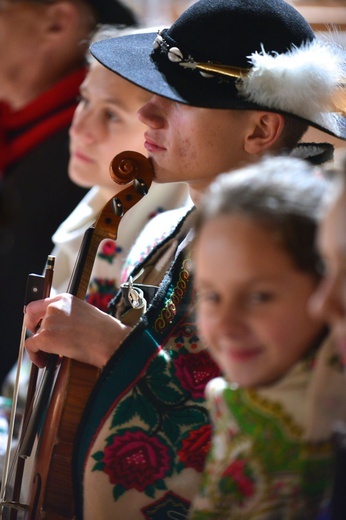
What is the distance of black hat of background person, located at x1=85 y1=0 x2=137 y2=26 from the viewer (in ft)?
7.34

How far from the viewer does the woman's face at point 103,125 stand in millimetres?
1698

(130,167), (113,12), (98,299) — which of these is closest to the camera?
(130,167)

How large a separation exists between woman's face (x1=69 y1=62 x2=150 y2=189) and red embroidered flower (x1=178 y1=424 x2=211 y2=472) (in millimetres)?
728

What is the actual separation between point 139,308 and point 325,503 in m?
0.56

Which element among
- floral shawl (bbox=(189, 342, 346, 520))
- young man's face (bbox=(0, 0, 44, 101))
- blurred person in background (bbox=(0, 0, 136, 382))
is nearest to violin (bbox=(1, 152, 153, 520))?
floral shawl (bbox=(189, 342, 346, 520))

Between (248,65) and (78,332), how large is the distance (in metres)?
0.42

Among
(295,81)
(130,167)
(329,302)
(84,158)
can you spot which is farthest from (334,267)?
(84,158)

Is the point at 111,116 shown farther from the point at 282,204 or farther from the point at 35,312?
the point at 282,204

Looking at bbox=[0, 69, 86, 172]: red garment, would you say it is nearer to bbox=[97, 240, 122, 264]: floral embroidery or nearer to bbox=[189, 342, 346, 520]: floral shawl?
bbox=[97, 240, 122, 264]: floral embroidery

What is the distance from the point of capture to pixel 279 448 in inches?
30.5

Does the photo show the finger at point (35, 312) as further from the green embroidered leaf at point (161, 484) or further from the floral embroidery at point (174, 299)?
the green embroidered leaf at point (161, 484)

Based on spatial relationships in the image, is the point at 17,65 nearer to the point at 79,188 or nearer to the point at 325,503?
the point at 79,188

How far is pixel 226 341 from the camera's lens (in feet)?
2.46

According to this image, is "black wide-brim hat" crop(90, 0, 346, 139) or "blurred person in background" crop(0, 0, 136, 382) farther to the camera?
"blurred person in background" crop(0, 0, 136, 382)
